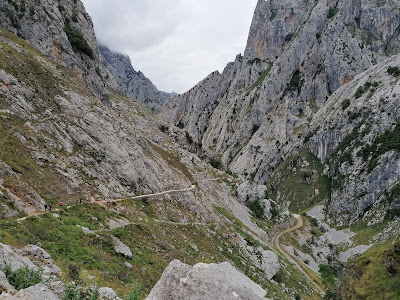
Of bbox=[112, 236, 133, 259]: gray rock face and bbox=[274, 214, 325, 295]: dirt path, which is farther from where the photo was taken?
bbox=[274, 214, 325, 295]: dirt path

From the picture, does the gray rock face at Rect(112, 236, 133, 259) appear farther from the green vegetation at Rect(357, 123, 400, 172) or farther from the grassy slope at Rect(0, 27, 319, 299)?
the green vegetation at Rect(357, 123, 400, 172)

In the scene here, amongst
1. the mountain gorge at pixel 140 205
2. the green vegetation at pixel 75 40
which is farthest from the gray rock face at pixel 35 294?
the green vegetation at pixel 75 40

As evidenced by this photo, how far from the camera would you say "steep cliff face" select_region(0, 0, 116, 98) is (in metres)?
66.4

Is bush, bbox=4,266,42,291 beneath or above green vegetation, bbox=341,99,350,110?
beneath

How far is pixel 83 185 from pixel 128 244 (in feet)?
40.9

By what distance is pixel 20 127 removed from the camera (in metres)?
35.8

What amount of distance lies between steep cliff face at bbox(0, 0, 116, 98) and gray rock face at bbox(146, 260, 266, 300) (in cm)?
7481

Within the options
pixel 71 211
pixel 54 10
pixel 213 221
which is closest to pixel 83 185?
pixel 71 211

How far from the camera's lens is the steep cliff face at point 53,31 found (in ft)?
218

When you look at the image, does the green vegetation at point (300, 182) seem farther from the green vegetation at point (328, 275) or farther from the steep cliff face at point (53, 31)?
the steep cliff face at point (53, 31)

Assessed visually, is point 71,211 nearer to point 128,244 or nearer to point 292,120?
point 128,244

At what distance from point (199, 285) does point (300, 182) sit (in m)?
142

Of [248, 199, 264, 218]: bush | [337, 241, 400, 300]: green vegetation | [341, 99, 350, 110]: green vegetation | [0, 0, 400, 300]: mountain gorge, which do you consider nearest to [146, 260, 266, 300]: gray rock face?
[0, 0, 400, 300]: mountain gorge

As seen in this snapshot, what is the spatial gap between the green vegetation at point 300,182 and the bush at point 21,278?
118m
